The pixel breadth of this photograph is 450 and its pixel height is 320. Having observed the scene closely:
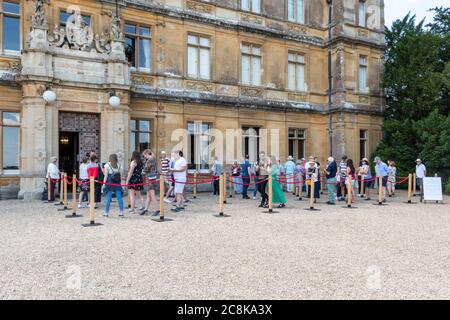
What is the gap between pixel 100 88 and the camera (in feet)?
50.2

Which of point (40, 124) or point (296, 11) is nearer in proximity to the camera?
point (40, 124)

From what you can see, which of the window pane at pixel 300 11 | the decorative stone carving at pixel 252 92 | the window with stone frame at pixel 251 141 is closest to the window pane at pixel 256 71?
the decorative stone carving at pixel 252 92

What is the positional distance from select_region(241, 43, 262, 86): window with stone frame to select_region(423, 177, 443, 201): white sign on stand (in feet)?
33.3

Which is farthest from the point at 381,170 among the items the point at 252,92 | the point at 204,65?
the point at 204,65

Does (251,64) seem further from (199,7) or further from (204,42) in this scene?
(199,7)

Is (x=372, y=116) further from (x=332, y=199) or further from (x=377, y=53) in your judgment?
(x=332, y=199)

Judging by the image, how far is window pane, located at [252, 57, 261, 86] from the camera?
20906 millimetres

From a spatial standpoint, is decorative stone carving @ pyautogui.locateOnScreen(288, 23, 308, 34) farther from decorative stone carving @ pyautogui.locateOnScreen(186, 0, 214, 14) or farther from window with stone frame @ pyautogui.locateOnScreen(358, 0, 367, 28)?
decorative stone carving @ pyautogui.locateOnScreen(186, 0, 214, 14)

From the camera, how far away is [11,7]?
15273 millimetres

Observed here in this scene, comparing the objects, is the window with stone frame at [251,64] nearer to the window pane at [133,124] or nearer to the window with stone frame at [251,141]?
the window with stone frame at [251,141]

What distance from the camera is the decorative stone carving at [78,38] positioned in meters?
14.6

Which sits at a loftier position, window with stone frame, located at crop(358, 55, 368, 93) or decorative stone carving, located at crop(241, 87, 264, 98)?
window with stone frame, located at crop(358, 55, 368, 93)

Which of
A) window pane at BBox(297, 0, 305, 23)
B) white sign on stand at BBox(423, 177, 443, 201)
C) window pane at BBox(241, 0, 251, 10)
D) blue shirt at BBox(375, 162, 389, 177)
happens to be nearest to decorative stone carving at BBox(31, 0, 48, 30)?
window pane at BBox(241, 0, 251, 10)

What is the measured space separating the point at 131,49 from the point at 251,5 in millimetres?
7444
